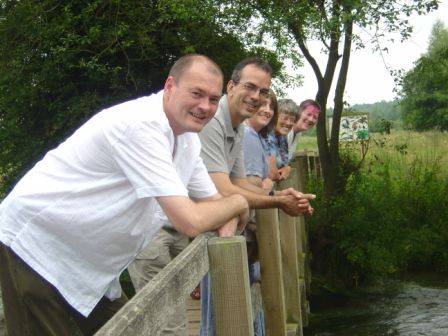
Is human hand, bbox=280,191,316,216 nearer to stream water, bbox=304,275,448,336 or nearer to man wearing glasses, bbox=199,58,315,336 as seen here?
man wearing glasses, bbox=199,58,315,336

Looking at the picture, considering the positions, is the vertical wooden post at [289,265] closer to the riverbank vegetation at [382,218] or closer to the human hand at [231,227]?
the human hand at [231,227]

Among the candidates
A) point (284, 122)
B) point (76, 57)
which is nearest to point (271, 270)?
point (284, 122)

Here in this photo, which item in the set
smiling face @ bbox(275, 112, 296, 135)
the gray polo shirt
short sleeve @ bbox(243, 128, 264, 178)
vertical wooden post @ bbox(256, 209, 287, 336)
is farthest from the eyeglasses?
smiling face @ bbox(275, 112, 296, 135)

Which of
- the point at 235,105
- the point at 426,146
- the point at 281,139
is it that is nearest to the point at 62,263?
the point at 235,105

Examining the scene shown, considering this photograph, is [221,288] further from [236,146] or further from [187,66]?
[236,146]

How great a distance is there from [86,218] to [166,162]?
0.35 m

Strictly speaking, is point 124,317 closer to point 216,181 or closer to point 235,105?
point 216,181

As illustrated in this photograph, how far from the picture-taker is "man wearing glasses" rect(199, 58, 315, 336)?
367 cm

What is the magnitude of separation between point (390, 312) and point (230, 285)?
25.7 ft

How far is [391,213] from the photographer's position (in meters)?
11.3

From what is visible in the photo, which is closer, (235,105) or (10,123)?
(235,105)

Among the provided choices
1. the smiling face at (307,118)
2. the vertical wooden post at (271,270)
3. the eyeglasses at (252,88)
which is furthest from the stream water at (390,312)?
the eyeglasses at (252,88)

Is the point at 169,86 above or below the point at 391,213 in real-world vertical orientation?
above

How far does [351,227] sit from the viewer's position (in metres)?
10.7
